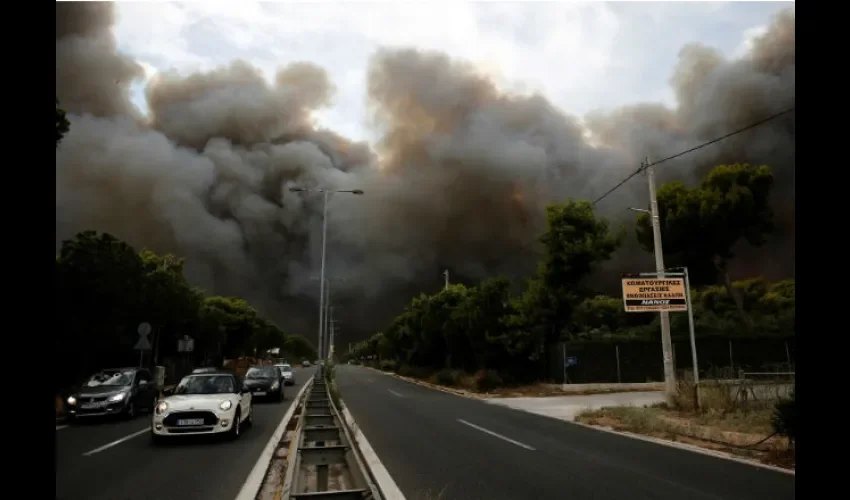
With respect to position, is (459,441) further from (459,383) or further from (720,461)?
(459,383)

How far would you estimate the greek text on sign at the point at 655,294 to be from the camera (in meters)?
17.9

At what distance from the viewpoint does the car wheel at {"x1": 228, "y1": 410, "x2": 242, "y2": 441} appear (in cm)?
1198

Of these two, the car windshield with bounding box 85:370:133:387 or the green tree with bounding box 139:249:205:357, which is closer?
the car windshield with bounding box 85:370:133:387

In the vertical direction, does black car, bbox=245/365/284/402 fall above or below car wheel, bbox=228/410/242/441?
below

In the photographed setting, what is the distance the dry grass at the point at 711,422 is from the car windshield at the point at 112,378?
14530mm

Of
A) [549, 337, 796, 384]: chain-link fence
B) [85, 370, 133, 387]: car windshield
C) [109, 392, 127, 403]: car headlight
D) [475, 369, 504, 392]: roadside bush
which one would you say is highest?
[85, 370, 133, 387]: car windshield

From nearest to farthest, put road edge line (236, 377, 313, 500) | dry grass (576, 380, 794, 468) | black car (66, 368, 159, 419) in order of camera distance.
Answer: road edge line (236, 377, 313, 500) < dry grass (576, 380, 794, 468) < black car (66, 368, 159, 419)

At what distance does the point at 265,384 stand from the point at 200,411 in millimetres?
12408

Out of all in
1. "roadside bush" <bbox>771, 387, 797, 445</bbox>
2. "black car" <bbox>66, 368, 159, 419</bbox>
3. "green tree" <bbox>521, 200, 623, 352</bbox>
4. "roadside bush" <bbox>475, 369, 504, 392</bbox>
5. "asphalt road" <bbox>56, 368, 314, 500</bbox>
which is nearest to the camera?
"asphalt road" <bbox>56, 368, 314, 500</bbox>

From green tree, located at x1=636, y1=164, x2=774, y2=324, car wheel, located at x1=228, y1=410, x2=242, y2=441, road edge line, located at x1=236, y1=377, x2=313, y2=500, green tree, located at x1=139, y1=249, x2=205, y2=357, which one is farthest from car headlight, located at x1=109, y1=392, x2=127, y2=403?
green tree, located at x1=636, y1=164, x2=774, y2=324

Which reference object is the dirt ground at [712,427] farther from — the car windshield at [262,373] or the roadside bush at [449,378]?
the roadside bush at [449,378]

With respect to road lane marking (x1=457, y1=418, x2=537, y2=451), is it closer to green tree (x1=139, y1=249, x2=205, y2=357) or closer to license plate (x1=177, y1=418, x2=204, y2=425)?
license plate (x1=177, y1=418, x2=204, y2=425)

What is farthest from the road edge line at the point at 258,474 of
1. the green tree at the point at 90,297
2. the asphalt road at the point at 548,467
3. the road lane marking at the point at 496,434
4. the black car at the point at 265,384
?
the green tree at the point at 90,297
